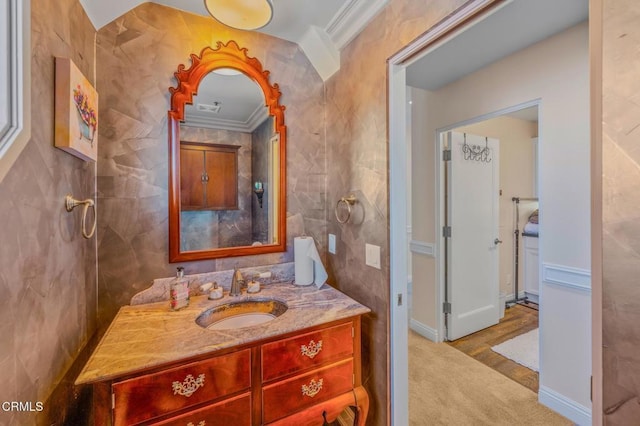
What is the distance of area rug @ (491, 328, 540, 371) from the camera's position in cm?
231

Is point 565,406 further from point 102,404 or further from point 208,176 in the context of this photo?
point 208,176

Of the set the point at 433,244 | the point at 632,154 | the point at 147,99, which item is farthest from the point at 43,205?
the point at 433,244

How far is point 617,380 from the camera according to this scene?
2.14 ft

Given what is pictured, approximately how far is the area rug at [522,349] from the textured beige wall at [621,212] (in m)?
2.08

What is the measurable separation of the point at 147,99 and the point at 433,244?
2584mm

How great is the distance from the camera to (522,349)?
249 centimetres

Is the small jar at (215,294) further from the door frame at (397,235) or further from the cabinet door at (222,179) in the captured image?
the door frame at (397,235)

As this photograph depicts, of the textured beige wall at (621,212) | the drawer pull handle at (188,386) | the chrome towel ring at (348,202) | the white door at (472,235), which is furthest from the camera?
the white door at (472,235)

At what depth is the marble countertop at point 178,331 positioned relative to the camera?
0.92 meters

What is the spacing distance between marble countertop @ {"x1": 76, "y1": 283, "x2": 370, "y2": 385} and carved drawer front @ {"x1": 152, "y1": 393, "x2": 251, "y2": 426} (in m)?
0.23

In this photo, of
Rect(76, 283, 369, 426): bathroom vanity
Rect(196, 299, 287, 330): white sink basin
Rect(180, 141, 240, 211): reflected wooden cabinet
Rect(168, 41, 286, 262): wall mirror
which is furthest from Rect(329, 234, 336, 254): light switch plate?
Rect(180, 141, 240, 211): reflected wooden cabinet

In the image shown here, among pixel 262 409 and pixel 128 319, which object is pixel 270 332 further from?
pixel 128 319

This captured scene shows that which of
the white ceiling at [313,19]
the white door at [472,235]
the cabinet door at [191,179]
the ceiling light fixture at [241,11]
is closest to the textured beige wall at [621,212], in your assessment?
the white ceiling at [313,19]

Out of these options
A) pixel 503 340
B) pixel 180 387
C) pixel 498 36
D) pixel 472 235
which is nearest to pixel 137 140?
pixel 180 387
